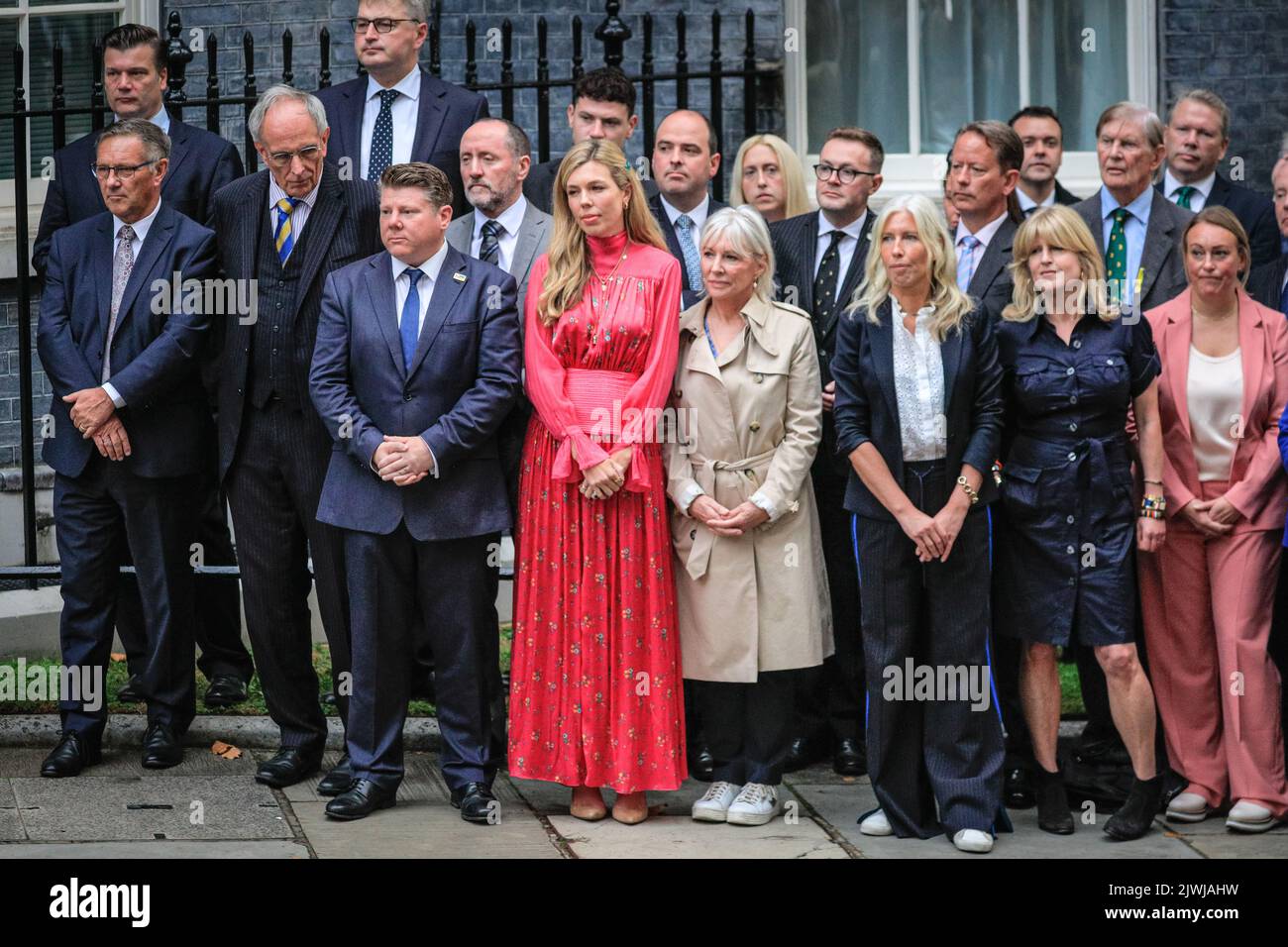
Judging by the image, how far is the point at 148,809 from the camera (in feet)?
22.2

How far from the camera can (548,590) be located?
22.1 feet

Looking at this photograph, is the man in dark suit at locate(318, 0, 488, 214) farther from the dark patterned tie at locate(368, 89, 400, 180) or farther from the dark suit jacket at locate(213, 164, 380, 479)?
the dark suit jacket at locate(213, 164, 380, 479)

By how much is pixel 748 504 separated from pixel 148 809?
243 cm

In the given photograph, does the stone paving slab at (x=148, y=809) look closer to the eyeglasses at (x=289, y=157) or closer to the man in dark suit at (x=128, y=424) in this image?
the man in dark suit at (x=128, y=424)

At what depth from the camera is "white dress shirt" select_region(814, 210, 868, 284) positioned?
23.9 ft

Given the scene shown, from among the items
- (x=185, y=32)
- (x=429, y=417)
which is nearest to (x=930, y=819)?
(x=429, y=417)

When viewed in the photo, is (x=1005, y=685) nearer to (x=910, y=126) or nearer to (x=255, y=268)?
(x=255, y=268)

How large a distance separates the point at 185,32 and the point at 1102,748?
613 cm

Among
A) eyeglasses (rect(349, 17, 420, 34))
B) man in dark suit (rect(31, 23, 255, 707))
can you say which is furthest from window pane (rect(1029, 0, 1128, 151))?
man in dark suit (rect(31, 23, 255, 707))

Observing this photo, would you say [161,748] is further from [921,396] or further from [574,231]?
[921,396]

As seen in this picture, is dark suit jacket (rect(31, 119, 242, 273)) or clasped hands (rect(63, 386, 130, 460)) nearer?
clasped hands (rect(63, 386, 130, 460))

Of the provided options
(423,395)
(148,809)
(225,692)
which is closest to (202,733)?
(225,692)

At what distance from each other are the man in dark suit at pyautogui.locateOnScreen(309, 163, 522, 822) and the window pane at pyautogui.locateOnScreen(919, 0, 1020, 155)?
4.46 m

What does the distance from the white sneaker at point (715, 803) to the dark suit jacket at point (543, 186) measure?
240 cm
